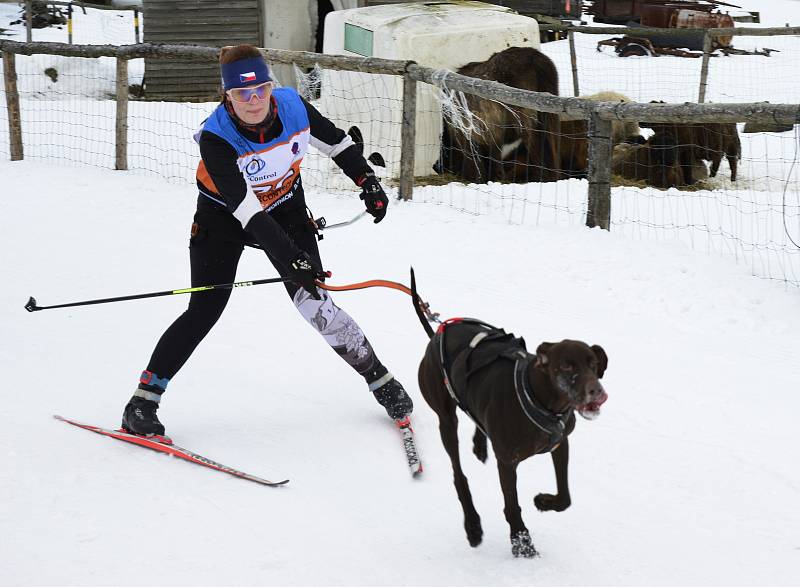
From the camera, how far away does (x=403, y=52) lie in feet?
31.9

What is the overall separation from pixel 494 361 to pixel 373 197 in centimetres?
155

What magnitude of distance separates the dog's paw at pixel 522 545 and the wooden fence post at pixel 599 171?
150 inches

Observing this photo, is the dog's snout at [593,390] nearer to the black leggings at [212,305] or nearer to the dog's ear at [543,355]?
the dog's ear at [543,355]

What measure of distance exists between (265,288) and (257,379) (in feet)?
4.96

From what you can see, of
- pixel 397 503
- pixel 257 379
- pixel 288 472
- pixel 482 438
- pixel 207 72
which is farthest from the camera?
pixel 207 72

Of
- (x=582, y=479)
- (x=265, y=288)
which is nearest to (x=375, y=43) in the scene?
(x=265, y=288)

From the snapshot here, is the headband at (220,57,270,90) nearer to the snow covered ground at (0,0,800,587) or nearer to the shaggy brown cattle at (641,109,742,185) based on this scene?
the snow covered ground at (0,0,800,587)

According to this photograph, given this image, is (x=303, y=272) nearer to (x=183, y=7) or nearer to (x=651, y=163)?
(x=651, y=163)

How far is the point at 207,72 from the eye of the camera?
16156 mm

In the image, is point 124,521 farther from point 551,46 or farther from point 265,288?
point 551,46

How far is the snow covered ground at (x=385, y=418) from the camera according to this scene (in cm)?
347

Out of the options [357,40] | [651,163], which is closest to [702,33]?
[651,163]

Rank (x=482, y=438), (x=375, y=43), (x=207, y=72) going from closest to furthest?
(x=482, y=438) → (x=375, y=43) → (x=207, y=72)

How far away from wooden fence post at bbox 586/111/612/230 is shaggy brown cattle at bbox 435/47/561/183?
2.14 metres
